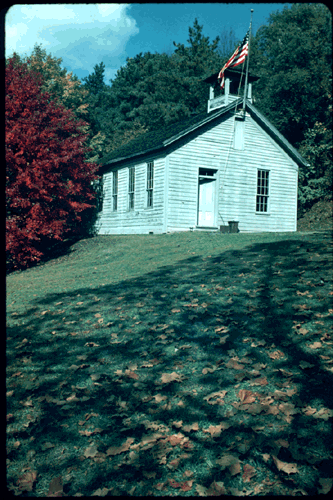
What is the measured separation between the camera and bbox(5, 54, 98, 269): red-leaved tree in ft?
57.4

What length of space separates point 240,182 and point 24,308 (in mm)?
14855

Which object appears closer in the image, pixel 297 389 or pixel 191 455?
pixel 191 455

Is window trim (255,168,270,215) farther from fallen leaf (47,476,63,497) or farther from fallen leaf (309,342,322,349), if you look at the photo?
fallen leaf (47,476,63,497)

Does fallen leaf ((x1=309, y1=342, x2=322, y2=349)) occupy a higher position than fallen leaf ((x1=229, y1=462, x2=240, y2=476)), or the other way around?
fallen leaf ((x1=309, y1=342, x2=322, y2=349))

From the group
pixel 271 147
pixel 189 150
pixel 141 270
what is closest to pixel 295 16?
pixel 271 147

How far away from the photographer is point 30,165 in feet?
58.3

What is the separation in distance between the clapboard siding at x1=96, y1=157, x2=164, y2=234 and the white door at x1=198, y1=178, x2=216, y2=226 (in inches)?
86.0

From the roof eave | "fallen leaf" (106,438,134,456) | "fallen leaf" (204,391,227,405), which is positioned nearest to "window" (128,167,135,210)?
the roof eave

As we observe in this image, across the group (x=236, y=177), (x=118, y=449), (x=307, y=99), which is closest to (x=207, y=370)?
(x=118, y=449)

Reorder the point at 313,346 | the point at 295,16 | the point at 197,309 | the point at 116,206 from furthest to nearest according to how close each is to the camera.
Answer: the point at 295,16 → the point at 116,206 → the point at 197,309 → the point at 313,346

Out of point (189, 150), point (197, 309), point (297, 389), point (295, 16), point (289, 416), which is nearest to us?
point (289, 416)

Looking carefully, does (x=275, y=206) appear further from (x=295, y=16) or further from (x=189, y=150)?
(x=295, y=16)

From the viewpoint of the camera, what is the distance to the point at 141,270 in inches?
472

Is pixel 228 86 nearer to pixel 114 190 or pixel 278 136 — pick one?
pixel 278 136
